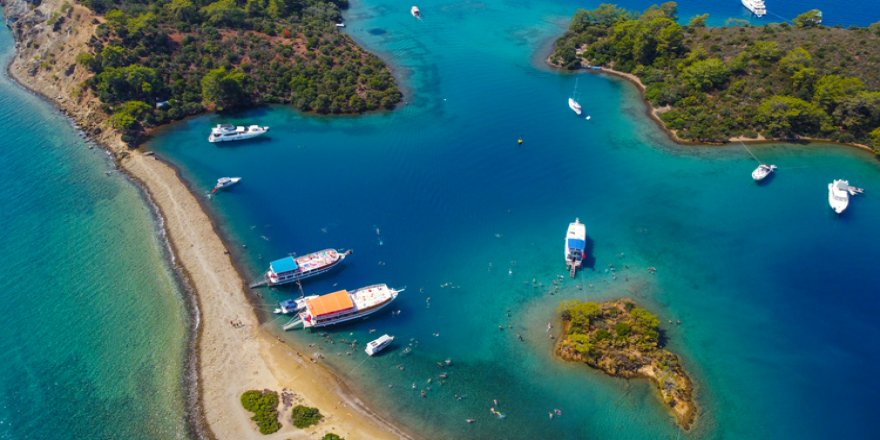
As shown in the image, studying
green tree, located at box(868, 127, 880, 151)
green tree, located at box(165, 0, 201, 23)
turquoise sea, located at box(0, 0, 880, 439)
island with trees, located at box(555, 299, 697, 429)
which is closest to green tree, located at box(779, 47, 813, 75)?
turquoise sea, located at box(0, 0, 880, 439)

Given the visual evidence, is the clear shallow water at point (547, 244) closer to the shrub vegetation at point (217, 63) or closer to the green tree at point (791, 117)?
the green tree at point (791, 117)

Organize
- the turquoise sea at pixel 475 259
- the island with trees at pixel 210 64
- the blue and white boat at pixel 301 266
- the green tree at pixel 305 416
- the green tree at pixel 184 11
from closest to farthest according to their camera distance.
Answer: the green tree at pixel 305 416 → the turquoise sea at pixel 475 259 → the blue and white boat at pixel 301 266 → the island with trees at pixel 210 64 → the green tree at pixel 184 11

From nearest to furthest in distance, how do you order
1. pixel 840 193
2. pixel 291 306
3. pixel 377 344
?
pixel 377 344, pixel 291 306, pixel 840 193

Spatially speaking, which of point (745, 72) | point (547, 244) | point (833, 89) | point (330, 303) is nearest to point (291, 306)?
point (330, 303)

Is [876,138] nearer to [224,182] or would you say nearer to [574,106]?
[574,106]

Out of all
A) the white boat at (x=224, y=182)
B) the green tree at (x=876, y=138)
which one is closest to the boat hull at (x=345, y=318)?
the white boat at (x=224, y=182)

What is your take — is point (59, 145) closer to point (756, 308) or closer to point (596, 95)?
point (596, 95)

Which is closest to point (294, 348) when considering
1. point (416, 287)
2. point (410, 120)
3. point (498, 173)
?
point (416, 287)
